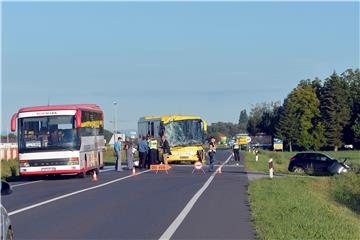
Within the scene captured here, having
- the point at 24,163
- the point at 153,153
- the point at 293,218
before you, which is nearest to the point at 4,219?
the point at 293,218

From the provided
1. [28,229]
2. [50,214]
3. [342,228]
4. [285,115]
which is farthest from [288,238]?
[285,115]

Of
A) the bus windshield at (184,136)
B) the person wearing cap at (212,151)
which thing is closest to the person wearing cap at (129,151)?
the person wearing cap at (212,151)

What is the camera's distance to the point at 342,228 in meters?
15.5

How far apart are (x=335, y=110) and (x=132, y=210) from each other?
322 feet

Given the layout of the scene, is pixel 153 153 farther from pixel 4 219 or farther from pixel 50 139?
pixel 4 219

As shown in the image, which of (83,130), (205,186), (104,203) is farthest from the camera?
(83,130)

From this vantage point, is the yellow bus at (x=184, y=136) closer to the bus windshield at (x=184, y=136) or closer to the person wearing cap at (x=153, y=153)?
the bus windshield at (x=184, y=136)

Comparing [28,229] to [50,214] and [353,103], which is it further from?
[353,103]

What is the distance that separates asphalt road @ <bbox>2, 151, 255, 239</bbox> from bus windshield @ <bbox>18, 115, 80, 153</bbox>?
7.77ft

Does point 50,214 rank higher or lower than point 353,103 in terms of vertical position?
lower

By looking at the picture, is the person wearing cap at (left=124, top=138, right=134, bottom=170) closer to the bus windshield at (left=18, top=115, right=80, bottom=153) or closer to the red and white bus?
the red and white bus

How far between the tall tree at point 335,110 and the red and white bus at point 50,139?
3271 inches

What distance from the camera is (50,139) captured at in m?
32.9

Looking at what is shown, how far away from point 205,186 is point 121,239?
14.0 metres
